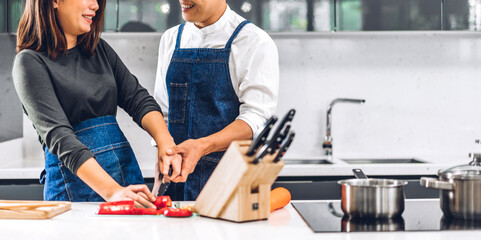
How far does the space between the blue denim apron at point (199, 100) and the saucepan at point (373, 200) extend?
2.30 feet

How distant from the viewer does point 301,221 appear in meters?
1.36

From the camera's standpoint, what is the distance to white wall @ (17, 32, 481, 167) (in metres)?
3.36

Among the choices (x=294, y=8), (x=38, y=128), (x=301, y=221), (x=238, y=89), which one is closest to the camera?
(x=301, y=221)

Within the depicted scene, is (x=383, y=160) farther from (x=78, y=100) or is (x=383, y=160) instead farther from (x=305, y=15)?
(x=78, y=100)

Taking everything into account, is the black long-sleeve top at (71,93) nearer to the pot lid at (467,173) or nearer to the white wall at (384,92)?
the pot lid at (467,173)

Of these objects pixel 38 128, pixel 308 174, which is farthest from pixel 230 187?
pixel 308 174

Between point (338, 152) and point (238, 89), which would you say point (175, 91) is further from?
point (338, 152)

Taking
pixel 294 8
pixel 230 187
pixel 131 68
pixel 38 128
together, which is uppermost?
pixel 294 8

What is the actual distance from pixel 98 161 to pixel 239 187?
0.67 metres

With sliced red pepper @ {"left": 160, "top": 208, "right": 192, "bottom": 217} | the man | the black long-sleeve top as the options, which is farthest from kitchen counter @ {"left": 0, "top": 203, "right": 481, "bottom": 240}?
the man

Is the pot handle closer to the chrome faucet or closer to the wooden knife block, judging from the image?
the wooden knife block

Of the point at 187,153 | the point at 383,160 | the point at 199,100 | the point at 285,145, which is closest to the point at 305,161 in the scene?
the point at 383,160

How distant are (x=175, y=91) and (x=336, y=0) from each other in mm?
1281

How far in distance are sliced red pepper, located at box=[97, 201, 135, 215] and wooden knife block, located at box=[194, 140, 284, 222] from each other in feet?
0.59
